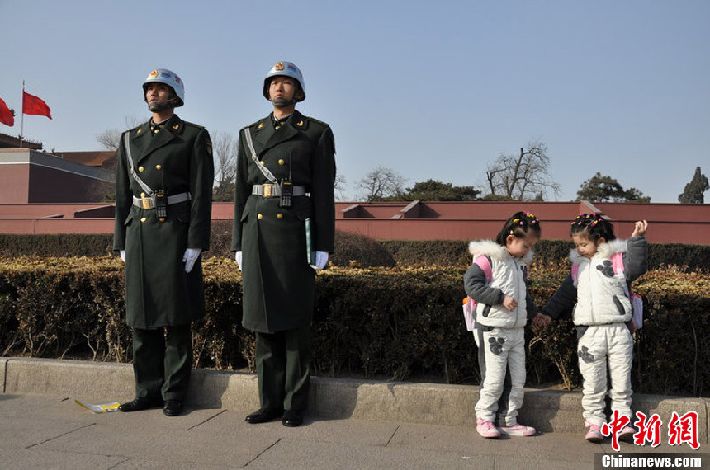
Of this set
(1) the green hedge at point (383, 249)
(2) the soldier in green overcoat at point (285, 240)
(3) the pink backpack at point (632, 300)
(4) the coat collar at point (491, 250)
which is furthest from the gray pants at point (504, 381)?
(1) the green hedge at point (383, 249)

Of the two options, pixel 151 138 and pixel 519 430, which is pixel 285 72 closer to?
pixel 151 138

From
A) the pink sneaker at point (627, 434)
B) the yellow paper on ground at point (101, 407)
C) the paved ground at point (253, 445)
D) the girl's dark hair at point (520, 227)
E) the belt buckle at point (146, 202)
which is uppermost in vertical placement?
the belt buckle at point (146, 202)

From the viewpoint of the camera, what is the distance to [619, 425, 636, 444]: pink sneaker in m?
3.34

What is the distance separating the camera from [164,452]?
10.7 feet

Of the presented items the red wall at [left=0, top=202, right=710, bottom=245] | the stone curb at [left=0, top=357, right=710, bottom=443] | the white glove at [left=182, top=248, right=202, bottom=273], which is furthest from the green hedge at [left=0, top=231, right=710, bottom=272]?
the white glove at [left=182, top=248, right=202, bottom=273]

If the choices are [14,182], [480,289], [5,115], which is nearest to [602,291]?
[480,289]

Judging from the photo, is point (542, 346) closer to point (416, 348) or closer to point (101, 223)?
point (416, 348)

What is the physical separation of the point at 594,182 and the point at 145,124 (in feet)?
174

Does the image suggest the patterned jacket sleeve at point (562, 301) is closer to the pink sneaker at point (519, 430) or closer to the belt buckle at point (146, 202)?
the pink sneaker at point (519, 430)

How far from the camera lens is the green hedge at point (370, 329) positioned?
12.3 ft

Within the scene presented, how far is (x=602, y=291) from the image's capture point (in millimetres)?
3492

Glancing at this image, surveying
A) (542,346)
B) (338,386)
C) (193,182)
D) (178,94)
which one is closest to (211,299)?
(193,182)

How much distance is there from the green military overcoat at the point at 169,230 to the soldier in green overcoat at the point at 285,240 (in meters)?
0.36

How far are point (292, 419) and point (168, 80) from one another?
2.27m
